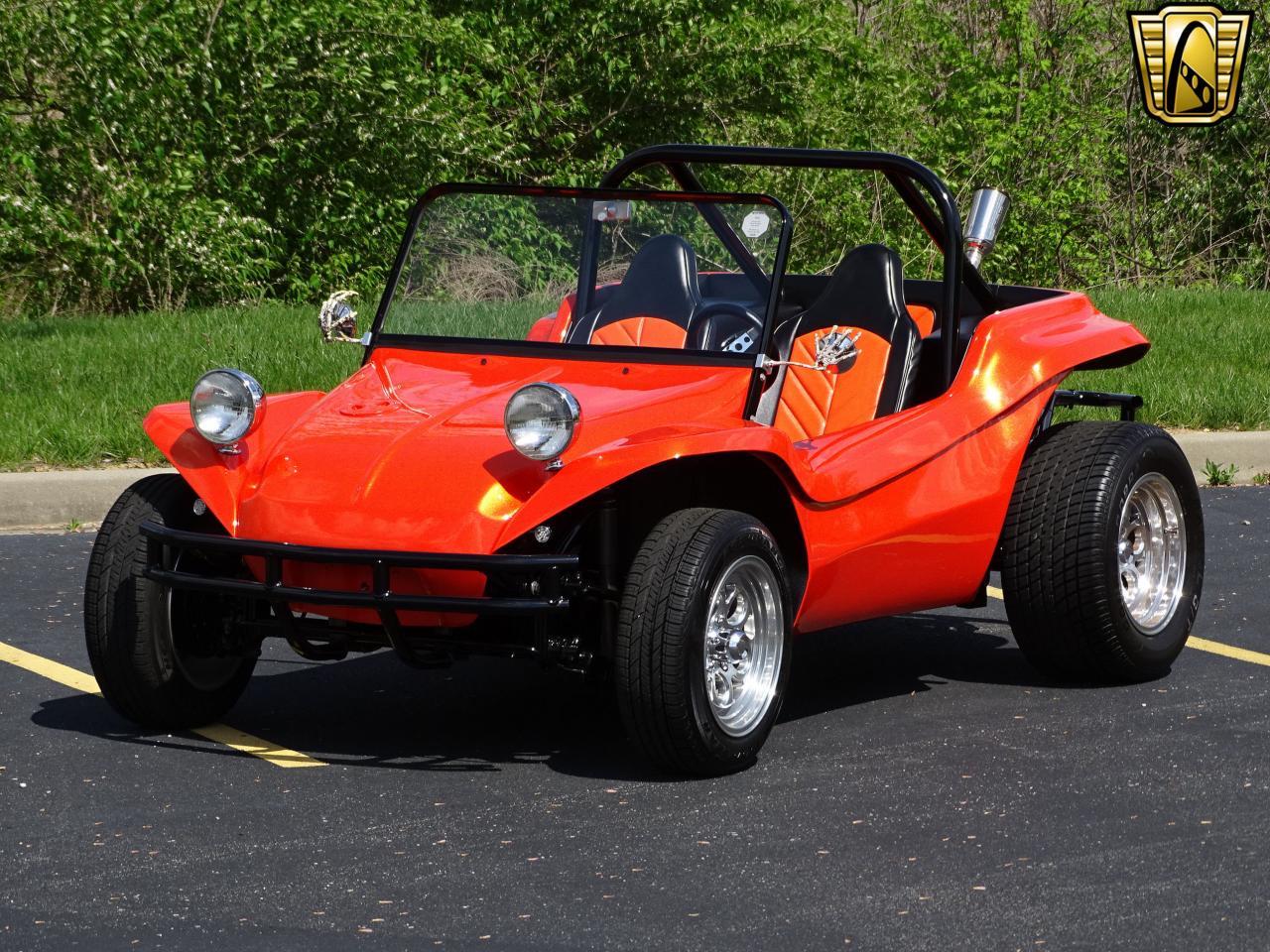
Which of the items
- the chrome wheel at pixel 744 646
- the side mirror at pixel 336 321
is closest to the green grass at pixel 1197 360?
the side mirror at pixel 336 321

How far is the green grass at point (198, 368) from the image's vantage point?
32.2 feet

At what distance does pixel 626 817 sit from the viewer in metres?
4.75

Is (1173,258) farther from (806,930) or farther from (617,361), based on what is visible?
(806,930)

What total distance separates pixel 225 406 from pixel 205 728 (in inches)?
35.2

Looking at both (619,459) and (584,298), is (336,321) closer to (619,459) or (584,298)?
(584,298)

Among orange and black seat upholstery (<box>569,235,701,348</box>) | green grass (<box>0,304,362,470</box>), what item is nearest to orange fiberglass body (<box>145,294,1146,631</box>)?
orange and black seat upholstery (<box>569,235,701,348</box>)

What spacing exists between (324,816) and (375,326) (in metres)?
1.87

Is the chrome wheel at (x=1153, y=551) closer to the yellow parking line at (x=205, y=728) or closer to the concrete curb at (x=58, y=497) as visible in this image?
the yellow parking line at (x=205, y=728)

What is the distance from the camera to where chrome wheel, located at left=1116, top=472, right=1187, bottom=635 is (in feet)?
21.0

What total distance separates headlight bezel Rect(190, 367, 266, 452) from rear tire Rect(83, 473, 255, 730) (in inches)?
8.5

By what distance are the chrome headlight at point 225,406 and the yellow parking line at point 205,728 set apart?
0.79 meters

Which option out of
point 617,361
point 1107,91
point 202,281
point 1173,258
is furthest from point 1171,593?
point 1107,91

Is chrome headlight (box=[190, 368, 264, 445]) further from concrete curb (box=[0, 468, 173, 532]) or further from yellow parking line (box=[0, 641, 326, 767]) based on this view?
concrete curb (box=[0, 468, 173, 532])

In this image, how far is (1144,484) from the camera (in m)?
6.45
